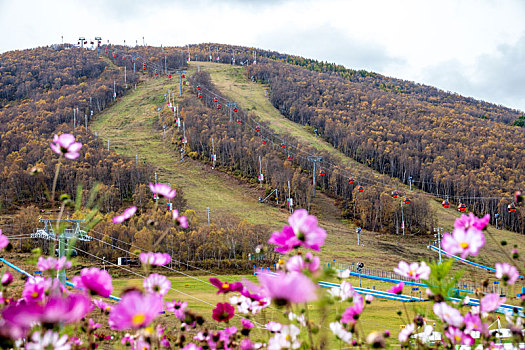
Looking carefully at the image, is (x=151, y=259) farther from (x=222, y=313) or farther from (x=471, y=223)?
(x=471, y=223)

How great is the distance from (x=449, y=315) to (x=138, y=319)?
1198 mm

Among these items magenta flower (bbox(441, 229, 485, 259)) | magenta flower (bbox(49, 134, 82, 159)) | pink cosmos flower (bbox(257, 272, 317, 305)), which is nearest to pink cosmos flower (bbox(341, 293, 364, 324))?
magenta flower (bbox(441, 229, 485, 259))

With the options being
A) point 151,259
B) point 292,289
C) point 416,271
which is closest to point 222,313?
point 151,259

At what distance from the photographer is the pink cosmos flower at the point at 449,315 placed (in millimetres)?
1628

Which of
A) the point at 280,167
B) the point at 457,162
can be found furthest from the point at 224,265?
the point at 457,162

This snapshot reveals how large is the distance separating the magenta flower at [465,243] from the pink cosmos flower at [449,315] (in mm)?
276

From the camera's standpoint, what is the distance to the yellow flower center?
39.4 inches

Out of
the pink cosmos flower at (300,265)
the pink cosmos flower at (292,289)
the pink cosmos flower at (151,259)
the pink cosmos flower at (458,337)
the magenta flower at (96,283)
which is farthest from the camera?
the pink cosmos flower at (458,337)

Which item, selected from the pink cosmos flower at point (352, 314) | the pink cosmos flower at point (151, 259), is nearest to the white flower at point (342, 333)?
→ the pink cosmos flower at point (352, 314)

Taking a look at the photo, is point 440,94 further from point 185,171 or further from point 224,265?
point 224,265

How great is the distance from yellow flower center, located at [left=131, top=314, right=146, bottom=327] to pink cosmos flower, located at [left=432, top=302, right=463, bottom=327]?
117 centimetres

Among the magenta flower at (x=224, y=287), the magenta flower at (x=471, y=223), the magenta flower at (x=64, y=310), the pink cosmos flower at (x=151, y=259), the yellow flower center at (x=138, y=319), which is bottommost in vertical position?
the magenta flower at (x=224, y=287)

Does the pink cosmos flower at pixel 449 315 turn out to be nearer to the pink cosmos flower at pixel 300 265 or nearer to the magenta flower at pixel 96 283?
the pink cosmos flower at pixel 300 265

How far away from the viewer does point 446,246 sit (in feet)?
4.99
